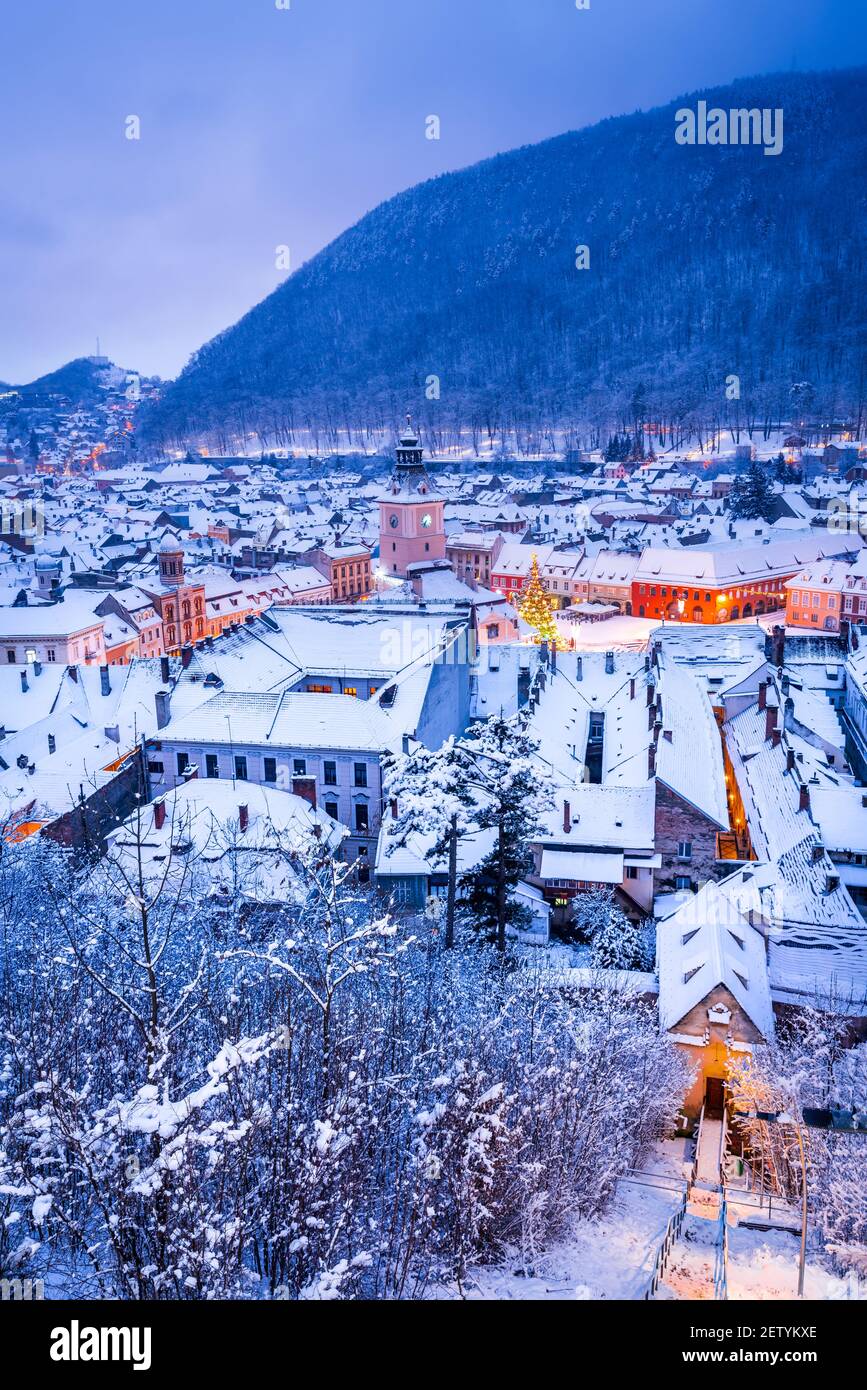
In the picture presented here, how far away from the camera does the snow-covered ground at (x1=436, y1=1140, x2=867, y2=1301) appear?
11477 mm

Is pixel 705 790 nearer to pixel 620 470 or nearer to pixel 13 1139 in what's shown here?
pixel 13 1139

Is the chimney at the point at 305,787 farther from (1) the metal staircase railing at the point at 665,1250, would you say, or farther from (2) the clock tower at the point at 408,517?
(2) the clock tower at the point at 408,517

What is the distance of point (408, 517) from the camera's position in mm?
79062

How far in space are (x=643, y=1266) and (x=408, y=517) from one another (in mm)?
69592

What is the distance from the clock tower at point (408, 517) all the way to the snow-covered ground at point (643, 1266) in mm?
66007

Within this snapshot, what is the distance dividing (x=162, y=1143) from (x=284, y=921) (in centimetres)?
1487

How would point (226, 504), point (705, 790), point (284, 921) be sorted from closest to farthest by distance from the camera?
point (284, 921), point (705, 790), point (226, 504)

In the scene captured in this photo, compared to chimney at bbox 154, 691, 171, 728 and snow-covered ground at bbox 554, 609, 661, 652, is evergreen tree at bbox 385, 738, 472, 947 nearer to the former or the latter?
chimney at bbox 154, 691, 171, 728

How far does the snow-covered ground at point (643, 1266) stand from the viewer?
37.7 ft

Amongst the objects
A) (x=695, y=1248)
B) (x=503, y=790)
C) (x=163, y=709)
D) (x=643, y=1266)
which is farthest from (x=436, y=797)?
(x=163, y=709)

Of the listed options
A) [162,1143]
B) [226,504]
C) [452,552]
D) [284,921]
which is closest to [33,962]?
[284,921]

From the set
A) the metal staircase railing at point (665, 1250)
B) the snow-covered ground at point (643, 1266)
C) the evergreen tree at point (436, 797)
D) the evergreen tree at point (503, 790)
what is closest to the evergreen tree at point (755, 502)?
the evergreen tree at point (503, 790)

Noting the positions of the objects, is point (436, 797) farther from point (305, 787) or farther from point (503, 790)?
point (305, 787)
